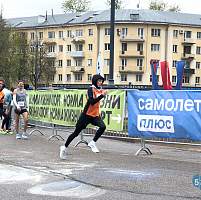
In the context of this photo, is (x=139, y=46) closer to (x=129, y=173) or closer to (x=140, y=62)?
(x=140, y=62)

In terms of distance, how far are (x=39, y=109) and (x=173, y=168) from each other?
8008mm

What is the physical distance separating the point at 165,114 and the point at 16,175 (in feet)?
12.7

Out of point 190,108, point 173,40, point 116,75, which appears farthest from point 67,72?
point 190,108

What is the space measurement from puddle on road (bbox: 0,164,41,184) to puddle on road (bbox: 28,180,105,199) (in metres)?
0.55

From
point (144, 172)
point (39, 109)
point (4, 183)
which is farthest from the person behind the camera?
point (39, 109)

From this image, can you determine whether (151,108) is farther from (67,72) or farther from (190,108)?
(67,72)

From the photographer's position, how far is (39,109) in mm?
16969

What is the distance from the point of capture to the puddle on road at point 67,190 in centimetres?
746

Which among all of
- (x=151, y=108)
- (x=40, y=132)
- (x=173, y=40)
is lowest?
(x=40, y=132)

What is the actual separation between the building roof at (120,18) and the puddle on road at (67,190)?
89.7m

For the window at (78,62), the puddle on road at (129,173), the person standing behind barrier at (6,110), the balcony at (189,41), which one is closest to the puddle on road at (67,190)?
the puddle on road at (129,173)

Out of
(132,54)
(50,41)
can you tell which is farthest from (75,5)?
(132,54)

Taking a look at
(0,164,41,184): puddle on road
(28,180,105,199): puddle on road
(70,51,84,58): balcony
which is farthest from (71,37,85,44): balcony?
(28,180,105,199): puddle on road

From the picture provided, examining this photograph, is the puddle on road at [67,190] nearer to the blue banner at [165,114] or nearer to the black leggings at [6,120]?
the blue banner at [165,114]
